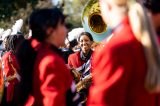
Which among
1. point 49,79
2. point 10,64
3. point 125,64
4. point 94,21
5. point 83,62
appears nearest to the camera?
point 125,64

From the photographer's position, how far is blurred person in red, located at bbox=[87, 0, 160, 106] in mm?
3074

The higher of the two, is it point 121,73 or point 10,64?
point 10,64

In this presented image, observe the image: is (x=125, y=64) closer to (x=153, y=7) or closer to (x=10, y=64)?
(x=153, y=7)

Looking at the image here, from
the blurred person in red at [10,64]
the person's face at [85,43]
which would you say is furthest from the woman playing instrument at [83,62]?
the blurred person in red at [10,64]

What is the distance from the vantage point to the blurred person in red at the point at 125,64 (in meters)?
3.07

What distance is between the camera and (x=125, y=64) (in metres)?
3.07

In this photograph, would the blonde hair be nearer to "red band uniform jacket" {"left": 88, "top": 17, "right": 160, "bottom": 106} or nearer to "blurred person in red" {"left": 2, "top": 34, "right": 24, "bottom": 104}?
"red band uniform jacket" {"left": 88, "top": 17, "right": 160, "bottom": 106}

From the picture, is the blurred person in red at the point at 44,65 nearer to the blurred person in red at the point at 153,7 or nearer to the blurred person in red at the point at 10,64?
the blurred person in red at the point at 153,7

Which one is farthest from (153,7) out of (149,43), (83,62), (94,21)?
(94,21)

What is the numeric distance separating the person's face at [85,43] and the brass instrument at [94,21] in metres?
0.11

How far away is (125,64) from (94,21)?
5.52m

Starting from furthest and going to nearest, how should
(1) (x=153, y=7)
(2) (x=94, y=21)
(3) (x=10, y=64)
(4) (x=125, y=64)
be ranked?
(2) (x=94, y=21) → (3) (x=10, y=64) → (1) (x=153, y=7) → (4) (x=125, y=64)

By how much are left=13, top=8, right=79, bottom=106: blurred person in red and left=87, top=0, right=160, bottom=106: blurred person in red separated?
1.09 metres

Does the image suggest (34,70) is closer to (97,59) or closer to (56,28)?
(56,28)
